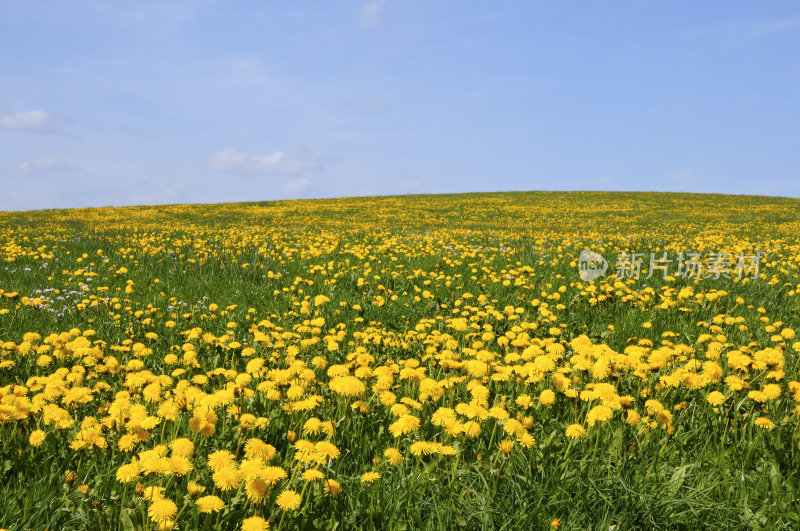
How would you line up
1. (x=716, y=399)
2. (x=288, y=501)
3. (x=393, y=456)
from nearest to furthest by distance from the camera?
1. (x=288, y=501)
2. (x=393, y=456)
3. (x=716, y=399)

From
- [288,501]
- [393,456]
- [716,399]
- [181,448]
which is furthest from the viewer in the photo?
[716,399]

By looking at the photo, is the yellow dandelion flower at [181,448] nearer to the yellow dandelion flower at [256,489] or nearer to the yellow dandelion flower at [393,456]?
the yellow dandelion flower at [256,489]

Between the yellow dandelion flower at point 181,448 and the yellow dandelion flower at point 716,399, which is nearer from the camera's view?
the yellow dandelion flower at point 181,448

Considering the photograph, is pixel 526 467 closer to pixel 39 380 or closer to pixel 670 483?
pixel 670 483

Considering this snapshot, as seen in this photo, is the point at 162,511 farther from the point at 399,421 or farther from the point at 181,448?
the point at 399,421

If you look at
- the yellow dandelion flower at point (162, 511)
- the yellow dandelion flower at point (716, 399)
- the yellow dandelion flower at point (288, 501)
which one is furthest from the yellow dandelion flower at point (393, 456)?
the yellow dandelion flower at point (716, 399)

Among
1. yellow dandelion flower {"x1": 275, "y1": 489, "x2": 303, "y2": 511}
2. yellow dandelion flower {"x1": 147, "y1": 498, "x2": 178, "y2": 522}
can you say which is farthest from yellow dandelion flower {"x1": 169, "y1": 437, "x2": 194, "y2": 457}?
yellow dandelion flower {"x1": 275, "y1": 489, "x2": 303, "y2": 511}

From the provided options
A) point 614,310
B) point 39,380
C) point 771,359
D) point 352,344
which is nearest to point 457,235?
point 614,310

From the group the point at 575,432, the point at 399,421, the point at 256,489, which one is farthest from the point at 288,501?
the point at 575,432

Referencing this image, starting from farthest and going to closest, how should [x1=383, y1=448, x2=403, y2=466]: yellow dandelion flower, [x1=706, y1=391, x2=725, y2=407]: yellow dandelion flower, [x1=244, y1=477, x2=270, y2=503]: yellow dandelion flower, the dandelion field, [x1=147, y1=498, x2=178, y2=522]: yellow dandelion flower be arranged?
1. [x1=706, y1=391, x2=725, y2=407]: yellow dandelion flower
2. [x1=383, y1=448, x2=403, y2=466]: yellow dandelion flower
3. the dandelion field
4. [x1=244, y1=477, x2=270, y2=503]: yellow dandelion flower
5. [x1=147, y1=498, x2=178, y2=522]: yellow dandelion flower

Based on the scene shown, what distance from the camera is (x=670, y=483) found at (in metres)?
2.45

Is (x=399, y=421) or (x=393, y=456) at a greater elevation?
(x=399, y=421)

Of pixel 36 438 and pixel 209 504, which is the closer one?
pixel 209 504

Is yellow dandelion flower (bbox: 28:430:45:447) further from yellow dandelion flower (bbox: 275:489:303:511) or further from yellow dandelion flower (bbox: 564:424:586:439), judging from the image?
yellow dandelion flower (bbox: 564:424:586:439)
